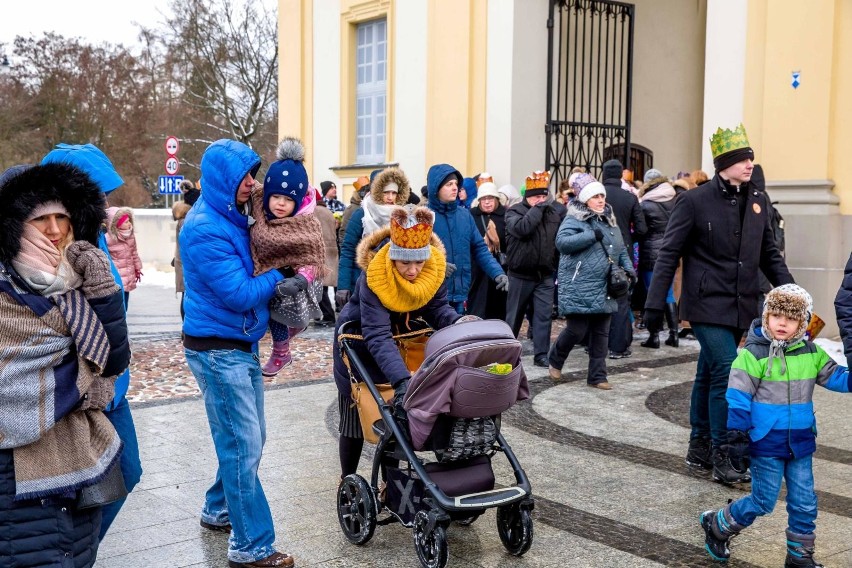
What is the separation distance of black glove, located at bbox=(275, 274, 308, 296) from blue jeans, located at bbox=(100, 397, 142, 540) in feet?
2.69

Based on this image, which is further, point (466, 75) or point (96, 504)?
point (466, 75)

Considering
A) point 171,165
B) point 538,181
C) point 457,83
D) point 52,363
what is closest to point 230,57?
point 171,165

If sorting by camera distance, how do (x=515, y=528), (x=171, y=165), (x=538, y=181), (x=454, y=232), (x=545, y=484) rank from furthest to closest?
1. (x=171, y=165)
2. (x=538, y=181)
3. (x=454, y=232)
4. (x=545, y=484)
5. (x=515, y=528)

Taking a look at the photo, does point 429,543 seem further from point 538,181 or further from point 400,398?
point 538,181

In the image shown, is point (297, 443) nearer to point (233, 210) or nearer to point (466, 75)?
point (233, 210)

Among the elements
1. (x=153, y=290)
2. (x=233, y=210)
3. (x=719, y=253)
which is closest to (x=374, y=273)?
(x=233, y=210)

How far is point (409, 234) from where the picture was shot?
4.62m

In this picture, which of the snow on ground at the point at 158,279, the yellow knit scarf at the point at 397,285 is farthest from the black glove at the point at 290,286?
the snow on ground at the point at 158,279

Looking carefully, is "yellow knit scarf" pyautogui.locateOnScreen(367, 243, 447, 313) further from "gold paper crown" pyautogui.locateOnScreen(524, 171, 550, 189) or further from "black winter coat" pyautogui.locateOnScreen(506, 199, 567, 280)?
"gold paper crown" pyautogui.locateOnScreen(524, 171, 550, 189)

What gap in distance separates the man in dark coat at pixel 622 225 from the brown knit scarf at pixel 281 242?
5950 millimetres

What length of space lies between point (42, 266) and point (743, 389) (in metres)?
2.95

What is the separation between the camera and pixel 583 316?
344 inches

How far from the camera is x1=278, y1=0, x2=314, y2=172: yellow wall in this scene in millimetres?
19297

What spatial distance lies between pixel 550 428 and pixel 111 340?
443cm
